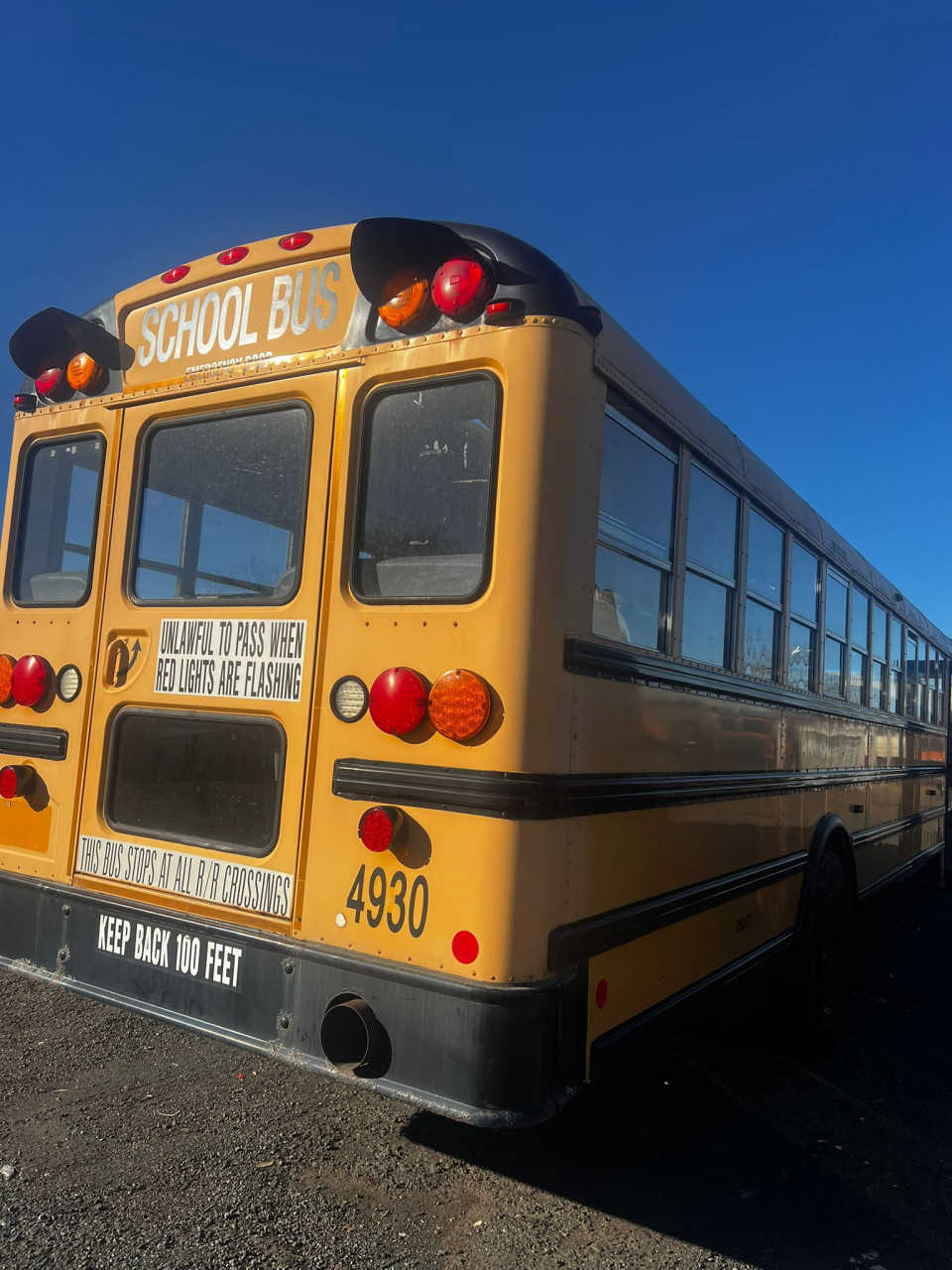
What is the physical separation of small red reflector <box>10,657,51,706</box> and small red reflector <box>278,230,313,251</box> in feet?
5.30

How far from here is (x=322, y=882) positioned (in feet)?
8.68

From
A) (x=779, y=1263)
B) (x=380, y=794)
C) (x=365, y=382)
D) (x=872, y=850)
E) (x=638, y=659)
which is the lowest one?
(x=779, y=1263)

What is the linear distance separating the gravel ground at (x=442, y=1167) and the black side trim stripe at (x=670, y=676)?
1.58 metres

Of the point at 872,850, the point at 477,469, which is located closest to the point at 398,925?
the point at 477,469

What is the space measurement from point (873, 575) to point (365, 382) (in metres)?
4.19

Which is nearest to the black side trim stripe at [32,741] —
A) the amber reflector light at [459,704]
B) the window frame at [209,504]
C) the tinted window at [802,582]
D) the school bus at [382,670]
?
the school bus at [382,670]

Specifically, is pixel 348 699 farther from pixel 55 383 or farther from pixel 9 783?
pixel 55 383

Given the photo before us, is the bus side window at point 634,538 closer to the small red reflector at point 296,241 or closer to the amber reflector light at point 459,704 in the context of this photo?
the amber reflector light at point 459,704

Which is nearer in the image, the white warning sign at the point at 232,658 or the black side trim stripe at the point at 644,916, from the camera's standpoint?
the black side trim stripe at the point at 644,916

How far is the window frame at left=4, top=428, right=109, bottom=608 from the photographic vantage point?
333 cm

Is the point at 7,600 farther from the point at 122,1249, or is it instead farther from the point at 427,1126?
the point at 427,1126

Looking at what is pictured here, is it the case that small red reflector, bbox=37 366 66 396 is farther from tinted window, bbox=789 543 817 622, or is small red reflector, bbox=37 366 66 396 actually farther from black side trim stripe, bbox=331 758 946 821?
tinted window, bbox=789 543 817 622

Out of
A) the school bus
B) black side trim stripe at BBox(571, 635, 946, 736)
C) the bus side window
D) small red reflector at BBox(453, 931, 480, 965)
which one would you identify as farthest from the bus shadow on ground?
the bus side window

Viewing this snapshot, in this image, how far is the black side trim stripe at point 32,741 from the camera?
324cm
